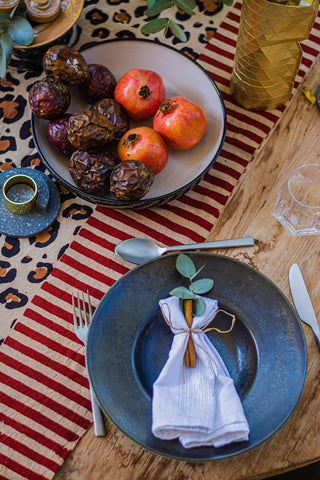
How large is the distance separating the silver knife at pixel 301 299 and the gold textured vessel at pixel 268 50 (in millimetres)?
378

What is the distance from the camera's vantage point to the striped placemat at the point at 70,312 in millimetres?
801

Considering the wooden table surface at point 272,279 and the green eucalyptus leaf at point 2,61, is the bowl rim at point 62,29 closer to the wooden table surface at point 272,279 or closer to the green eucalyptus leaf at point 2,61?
the green eucalyptus leaf at point 2,61

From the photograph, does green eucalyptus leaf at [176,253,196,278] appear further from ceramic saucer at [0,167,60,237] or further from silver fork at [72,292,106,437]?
ceramic saucer at [0,167,60,237]

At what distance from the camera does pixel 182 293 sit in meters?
0.80

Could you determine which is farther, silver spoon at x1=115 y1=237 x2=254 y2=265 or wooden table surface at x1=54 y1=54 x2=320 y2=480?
silver spoon at x1=115 y1=237 x2=254 y2=265

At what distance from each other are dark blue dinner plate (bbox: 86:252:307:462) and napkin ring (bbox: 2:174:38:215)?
0.84 ft

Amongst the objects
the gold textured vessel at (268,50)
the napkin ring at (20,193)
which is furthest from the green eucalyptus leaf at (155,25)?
the napkin ring at (20,193)

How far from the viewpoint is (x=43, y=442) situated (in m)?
0.80

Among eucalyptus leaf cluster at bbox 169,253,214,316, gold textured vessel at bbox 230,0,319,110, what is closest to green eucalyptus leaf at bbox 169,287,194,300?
eucalyptus leaf cluster at bbox 169,253,214,316

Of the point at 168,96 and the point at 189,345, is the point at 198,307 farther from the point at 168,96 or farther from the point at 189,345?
the point at 168,96

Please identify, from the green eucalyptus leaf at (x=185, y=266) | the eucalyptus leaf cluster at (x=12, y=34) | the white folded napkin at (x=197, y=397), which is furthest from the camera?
the eucalyptus leaf cluster at (x=12, y=34)

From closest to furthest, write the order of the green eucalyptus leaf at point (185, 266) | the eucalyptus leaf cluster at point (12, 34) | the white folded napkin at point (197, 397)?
the white folded napkin at point (197, 397), the green eucalyptus leaf at point (185, 266), the eucalyptus leaf cluster at point (12, 34)

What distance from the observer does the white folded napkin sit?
703 mm

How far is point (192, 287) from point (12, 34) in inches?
23.7
